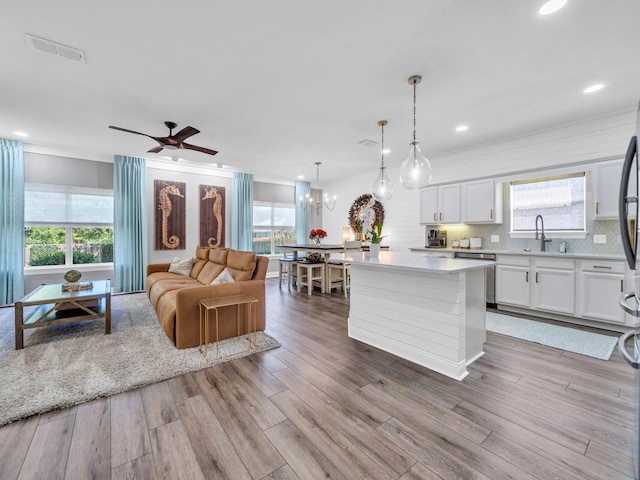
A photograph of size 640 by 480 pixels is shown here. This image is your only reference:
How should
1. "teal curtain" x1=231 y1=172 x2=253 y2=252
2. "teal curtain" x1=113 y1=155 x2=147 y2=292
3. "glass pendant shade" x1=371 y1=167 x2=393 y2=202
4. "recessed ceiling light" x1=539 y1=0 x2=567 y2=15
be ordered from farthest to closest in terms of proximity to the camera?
"teal curtain" x1=231 y1=172 x2=253 y2=252 → "teal curtain" x1=113 y1=155 x2=147 y2=292 → "glass pendant shade" x1=371 y1=167 x2=393 y2=202 → "recessed ceiling light" x1=539 y1=0 x2=567 y2=15

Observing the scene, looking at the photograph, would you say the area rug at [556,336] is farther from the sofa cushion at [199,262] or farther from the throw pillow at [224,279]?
the sofa cushion at [199,262]

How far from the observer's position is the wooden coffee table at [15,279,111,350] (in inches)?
115

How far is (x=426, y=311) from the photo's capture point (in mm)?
2596

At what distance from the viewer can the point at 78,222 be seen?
5449 millimetres

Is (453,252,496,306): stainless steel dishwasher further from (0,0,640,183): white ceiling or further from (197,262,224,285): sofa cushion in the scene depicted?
(197,262,224,285): sofa cushion

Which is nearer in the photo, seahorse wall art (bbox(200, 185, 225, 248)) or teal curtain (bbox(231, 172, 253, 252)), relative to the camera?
seahorse wall art (bbox(200, 185, 225, 248))

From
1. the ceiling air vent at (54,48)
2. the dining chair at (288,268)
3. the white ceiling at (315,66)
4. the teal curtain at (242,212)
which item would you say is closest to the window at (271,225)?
the dining chair at (288,268)

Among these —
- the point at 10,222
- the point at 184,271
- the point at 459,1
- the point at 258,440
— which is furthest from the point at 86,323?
the point at 459,1

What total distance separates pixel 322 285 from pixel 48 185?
5.37m

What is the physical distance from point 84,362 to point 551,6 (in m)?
4.75

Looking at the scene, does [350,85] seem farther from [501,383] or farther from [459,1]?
[501,383]

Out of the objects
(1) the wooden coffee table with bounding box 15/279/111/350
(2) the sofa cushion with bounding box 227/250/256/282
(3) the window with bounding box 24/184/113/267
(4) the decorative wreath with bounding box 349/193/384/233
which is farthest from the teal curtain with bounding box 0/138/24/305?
(4) the decorative wreath with bounding box 349/193/384/233

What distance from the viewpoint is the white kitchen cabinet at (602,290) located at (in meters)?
3.42

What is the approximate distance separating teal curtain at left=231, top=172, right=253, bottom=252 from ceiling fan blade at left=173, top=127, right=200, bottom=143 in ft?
10.7
